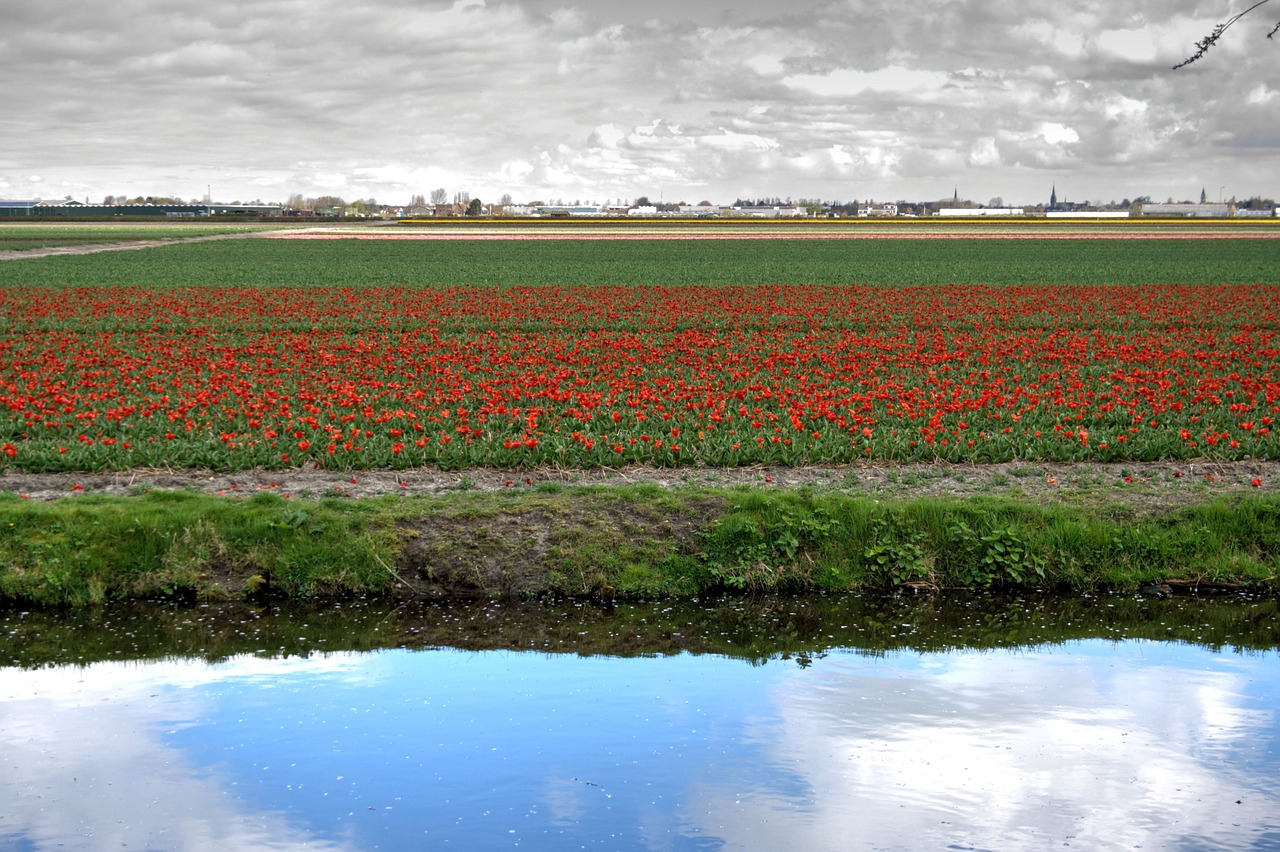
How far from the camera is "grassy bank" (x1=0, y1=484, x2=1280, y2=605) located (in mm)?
10852

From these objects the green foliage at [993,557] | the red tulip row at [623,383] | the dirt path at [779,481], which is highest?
the red tulip row at [623,383]

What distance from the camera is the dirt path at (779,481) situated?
12.7 meters

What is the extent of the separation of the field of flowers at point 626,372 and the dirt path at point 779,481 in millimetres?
314

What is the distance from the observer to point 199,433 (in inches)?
591

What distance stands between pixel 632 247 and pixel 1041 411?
59847 millimetres

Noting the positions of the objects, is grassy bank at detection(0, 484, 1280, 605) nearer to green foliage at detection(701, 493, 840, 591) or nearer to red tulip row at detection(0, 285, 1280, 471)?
green foliage at detection(701, 493, 840, 591)

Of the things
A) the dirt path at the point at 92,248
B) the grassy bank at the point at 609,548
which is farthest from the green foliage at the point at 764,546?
the dirt path at the point at 92,248

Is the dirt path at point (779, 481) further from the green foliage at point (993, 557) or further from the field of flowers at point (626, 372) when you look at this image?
the green foliage at point (993, 557)

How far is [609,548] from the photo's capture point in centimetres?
1111

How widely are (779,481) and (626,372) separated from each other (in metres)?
7.01

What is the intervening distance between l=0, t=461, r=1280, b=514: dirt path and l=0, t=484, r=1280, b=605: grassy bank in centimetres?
96

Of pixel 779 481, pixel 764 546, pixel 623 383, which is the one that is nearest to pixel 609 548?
pixel 764 546

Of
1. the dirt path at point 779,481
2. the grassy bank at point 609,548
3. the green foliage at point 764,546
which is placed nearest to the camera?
the grassy bank at point 609,548

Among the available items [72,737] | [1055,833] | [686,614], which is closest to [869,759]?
[1055,833]
